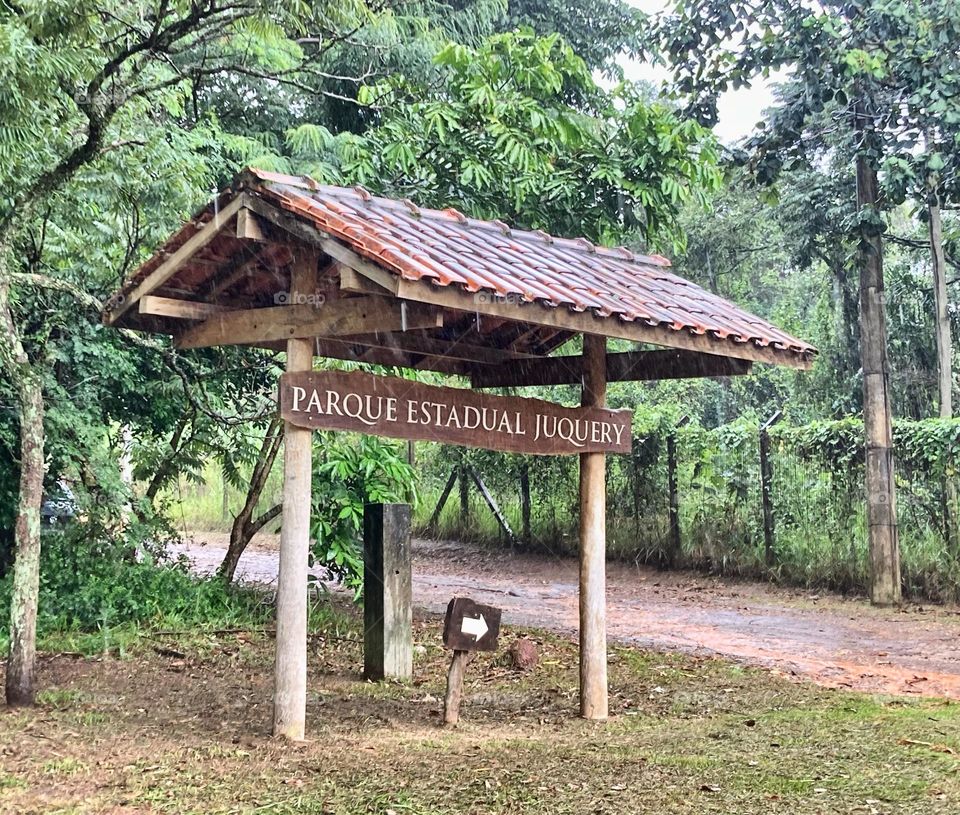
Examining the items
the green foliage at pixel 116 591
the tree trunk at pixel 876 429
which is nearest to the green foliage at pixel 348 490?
the green foliage at pixel 116 591

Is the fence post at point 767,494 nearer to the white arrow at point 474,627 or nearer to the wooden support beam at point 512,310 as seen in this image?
the wooden support beam at point 512,310

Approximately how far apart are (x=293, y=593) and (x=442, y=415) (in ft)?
4.42

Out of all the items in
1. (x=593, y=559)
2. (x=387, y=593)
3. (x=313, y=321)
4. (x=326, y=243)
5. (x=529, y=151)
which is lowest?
(x=387, y=593)

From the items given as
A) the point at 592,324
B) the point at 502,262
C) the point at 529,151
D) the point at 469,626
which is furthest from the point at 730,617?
the point at 502,262

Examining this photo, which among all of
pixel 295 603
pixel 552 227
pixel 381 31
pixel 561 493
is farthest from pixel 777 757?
pixel 561 493

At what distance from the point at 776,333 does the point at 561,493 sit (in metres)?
10.7

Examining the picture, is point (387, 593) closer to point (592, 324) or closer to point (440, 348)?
point (440, 348)

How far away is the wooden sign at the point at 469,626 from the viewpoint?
6336 mm

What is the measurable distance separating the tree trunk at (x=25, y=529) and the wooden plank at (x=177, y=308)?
91cm

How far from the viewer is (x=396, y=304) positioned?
17.8 ft

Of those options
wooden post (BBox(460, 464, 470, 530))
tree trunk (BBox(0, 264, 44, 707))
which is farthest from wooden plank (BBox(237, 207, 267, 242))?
wooden post (BBox(460, 464, 470, 530))

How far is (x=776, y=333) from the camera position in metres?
6.98

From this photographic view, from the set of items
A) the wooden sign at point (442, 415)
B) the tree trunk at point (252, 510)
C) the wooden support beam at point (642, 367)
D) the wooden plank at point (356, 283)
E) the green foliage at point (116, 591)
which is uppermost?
the wooden plank at point (356, 283)

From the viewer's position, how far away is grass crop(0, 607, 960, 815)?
4.68 metres
